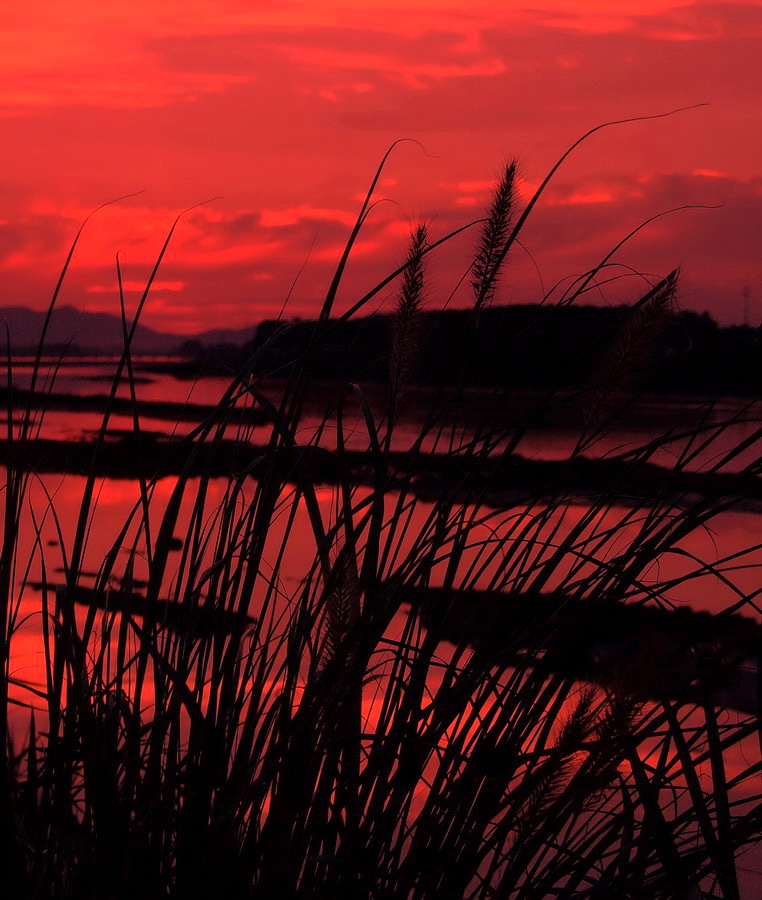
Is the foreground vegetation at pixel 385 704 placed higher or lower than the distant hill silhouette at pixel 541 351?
lower

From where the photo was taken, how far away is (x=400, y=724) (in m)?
0.91

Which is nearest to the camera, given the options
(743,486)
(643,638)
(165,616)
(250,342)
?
(643,638)

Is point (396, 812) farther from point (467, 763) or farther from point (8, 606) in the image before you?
point (8, 606)

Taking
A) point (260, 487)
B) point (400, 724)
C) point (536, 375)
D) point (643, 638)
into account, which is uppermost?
point (536, 375)

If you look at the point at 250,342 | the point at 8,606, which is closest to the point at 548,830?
the point at 8,606

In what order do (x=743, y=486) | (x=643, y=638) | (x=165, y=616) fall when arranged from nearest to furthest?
1. (x=643, y=638)
2. (x=743, y=486)
3. (x=165, y=616)

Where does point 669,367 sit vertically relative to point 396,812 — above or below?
above

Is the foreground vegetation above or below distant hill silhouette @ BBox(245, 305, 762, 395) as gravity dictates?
below

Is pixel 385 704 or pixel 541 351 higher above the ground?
pixel 541 351

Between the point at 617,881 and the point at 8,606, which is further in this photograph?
the point at 8,606

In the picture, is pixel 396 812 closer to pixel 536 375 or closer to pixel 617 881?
pixel 617 881

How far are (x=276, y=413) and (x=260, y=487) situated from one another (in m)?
0.10

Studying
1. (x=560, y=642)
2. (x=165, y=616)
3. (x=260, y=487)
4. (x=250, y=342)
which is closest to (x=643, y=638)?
(x=560, y=642)

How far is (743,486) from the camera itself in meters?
0.89
